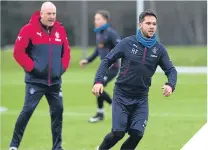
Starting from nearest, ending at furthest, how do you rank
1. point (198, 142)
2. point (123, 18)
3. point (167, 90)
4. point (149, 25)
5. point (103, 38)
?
point (167, 90), point (149, 25), point (198, 142), point (103, 38), point (123, 18)

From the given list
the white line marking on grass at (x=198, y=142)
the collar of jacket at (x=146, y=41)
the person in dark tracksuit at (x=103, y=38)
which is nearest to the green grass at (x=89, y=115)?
the white line marking on grass at (x=198, y=142)

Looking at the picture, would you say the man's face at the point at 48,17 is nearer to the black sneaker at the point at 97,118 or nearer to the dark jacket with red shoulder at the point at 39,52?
the dark jacket with red shoulder at the point at 39,52

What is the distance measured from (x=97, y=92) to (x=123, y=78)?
1.58 feet

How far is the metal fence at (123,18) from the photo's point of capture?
32844 millimetres

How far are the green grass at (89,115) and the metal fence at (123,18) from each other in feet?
34.5

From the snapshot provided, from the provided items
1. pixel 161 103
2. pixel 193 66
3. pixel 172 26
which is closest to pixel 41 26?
pixel 161 103

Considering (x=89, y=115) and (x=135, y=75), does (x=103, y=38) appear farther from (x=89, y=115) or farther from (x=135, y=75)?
(x=135, y=75)

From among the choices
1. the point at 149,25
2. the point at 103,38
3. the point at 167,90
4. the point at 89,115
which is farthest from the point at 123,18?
the point at 167,90

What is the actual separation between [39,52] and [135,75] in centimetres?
174

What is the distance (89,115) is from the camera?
14.1 m

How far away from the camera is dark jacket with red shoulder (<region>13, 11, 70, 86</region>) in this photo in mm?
8945

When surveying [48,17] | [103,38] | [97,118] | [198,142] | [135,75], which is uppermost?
[48,17]

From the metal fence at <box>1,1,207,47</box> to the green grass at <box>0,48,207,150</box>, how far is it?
10515 mm

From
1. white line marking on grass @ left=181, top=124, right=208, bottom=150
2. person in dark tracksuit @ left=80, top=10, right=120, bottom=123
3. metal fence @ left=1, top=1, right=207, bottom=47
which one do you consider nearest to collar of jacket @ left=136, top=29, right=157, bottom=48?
white line marking on grass @ left=181, top=124, right=208, bottom=150
